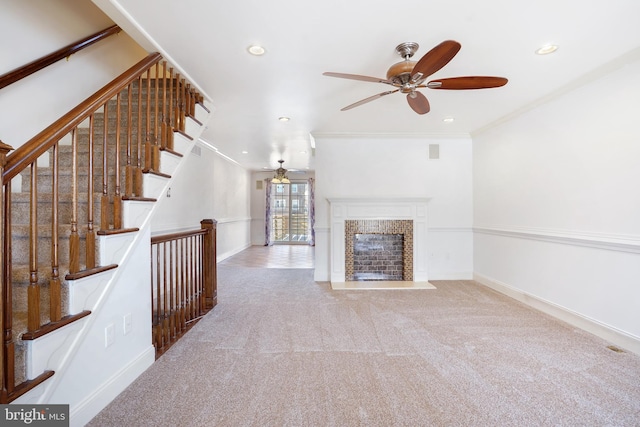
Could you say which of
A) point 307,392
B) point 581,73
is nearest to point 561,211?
point 581,73

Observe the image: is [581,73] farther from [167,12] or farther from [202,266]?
[202,266]

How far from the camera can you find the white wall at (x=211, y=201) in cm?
464

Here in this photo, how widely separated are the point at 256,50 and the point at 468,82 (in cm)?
160

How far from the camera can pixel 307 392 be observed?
1895mm

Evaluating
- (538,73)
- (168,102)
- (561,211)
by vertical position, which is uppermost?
(538,73)

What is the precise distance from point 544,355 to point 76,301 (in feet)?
10.7

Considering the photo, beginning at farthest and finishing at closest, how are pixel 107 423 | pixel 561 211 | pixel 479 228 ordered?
pixel 479 228
pixel 561 211
pixel 107 423

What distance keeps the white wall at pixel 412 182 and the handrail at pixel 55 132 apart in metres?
3.22

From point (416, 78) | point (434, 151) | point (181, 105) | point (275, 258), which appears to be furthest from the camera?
point (275, 258)

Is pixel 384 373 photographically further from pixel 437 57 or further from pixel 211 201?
pixel 211 201

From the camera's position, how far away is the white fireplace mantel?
4.68 metres

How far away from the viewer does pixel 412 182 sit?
16.0 feet

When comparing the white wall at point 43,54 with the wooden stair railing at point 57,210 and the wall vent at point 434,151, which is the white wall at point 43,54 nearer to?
the wooden stair railing at point 57,210

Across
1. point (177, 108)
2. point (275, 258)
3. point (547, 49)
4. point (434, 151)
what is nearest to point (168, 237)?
point (177, 108)
